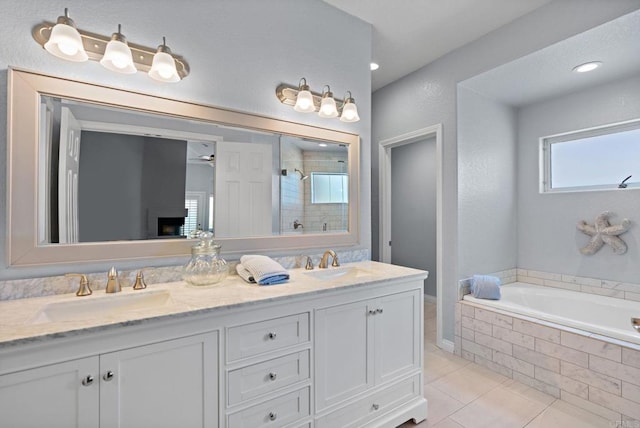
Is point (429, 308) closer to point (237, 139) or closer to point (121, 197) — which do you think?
point (237, 139)

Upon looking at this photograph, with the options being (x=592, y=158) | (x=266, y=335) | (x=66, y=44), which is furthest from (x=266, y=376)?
(x=592, y=158)

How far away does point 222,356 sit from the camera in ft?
3.93

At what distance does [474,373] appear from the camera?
2363 mm

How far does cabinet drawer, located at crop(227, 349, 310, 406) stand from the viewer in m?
→ 1.23

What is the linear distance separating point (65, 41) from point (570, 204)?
3.92 m

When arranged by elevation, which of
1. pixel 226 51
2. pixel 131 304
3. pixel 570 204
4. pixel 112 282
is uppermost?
pixel 226 51

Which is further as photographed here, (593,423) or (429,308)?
(429,308)

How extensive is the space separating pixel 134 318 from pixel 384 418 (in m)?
1.46

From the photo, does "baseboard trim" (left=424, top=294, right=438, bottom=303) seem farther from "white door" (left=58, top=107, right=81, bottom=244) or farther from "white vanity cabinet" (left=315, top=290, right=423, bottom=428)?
"white door" (left=58, top=107, right=81, bottom=244)

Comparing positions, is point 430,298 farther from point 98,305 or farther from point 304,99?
point 98,305

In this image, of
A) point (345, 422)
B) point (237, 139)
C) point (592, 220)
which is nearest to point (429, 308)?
point (592, 220)

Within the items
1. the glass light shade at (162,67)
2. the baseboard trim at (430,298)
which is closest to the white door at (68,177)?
the glass light shade at (162,67)

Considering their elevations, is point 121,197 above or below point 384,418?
above

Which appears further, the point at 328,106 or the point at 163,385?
the point at 328,106
